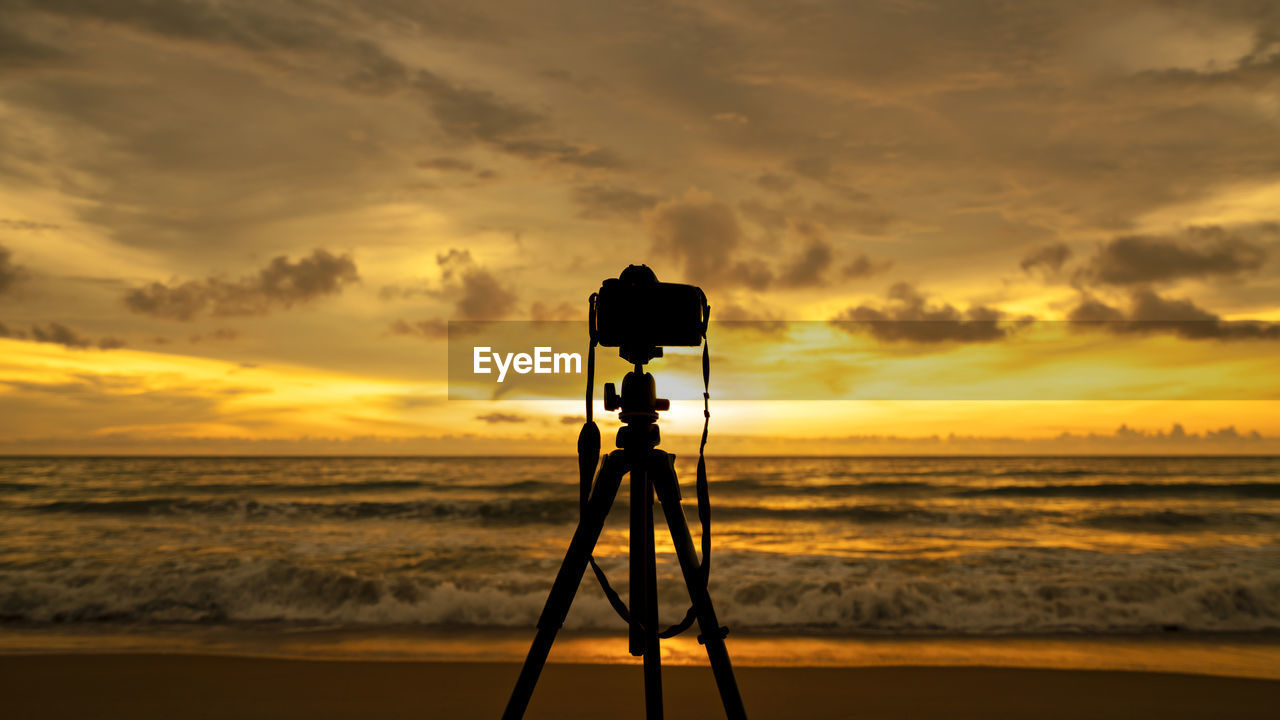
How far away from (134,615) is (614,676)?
197 inches

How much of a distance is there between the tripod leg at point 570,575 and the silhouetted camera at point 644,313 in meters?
0.31

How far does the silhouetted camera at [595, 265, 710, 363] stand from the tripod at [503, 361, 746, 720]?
7 cm

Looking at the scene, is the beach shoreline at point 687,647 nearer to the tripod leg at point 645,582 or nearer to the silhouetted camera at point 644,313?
the tripod leg at point 645,582

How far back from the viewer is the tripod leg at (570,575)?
1865mm

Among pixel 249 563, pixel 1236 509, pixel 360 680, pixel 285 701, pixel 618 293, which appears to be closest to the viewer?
pixel 618 293

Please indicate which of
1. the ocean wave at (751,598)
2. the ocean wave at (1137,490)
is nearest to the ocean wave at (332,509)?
the ocean wave at (751,598)

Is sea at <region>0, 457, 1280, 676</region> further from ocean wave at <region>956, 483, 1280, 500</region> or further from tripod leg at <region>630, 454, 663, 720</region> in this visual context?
ocean wave at <region>956, 483, 1280, 500</region>

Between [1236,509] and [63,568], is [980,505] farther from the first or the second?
[63,568]

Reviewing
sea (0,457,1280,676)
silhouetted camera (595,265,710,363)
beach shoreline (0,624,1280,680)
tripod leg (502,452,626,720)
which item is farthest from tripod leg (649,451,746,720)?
sea (0,457,1280,676)

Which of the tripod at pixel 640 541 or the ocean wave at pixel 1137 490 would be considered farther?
the ocean wave at pixel 1137 490

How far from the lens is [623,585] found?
791 centimetres

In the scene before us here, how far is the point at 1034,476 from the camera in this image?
84.7 ft

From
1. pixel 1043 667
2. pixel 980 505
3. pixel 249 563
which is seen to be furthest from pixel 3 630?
pixel 980 505

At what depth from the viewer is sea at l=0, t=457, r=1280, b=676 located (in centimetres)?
558
